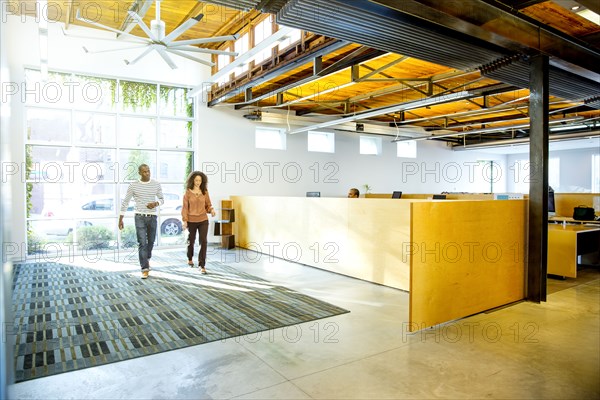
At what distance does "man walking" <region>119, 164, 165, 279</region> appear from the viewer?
536cm

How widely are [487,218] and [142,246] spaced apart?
450cm

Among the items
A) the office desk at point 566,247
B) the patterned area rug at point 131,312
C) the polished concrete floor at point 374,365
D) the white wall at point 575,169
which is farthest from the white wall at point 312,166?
the office desk at point 566,247

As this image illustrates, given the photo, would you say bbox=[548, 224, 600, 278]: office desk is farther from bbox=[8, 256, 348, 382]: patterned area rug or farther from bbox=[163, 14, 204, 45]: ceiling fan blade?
bbox=[163, 14, 204, 45]: ceiling fan blade

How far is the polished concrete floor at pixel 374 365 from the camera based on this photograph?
2.38 metres

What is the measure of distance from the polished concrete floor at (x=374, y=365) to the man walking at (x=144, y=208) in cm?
281

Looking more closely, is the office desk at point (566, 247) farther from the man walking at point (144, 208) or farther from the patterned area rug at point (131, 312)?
the man walking at point (144, 208)

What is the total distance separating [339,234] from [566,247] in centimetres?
320

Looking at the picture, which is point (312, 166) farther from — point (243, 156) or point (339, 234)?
point (339, 234)

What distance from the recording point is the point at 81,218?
7.77 meters

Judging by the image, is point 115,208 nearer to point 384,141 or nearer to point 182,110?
point 182,110

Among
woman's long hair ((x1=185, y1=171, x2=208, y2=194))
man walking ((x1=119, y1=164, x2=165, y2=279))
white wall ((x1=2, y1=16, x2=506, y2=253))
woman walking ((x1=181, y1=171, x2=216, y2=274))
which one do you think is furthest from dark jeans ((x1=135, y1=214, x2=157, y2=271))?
white wall ((x1=2, y1=16, x2=506, y2=253))

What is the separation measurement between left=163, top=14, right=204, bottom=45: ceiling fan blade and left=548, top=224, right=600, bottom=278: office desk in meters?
5.64

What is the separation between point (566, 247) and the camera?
5.37 meters

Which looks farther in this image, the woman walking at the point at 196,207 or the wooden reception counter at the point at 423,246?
the woman walking at the point at 196,207
